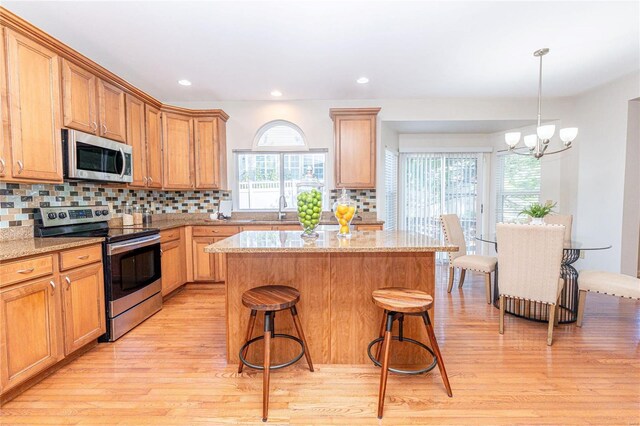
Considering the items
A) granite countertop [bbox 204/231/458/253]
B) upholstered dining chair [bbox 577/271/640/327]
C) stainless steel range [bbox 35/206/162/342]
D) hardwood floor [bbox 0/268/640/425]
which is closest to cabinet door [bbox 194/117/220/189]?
stainless steel range [bbox 35/206/162/342]

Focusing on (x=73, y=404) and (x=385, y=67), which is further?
(x=385, y=67)

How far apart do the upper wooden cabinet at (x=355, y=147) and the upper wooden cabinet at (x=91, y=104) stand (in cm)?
251

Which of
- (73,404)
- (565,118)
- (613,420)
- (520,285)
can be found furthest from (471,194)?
(73,404)

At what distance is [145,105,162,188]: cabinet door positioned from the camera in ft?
11.9

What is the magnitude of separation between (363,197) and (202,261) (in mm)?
2458

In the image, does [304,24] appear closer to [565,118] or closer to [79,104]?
[79,104]

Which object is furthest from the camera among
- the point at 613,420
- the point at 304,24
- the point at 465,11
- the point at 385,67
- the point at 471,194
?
the point at 471,194

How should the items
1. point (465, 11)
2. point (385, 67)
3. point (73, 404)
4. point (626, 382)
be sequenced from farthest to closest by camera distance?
point (385, 67)
point (465, 11)
point (626, 382)
point (73, 404)

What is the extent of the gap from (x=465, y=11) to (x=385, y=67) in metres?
1.08

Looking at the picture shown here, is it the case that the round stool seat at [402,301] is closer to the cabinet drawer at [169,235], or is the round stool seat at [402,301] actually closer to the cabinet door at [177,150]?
the cabinet drawer at [169,235]

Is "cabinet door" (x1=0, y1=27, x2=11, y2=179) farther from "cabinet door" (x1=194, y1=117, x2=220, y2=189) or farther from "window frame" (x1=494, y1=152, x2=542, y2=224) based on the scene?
"window frame" (x1=494, y1=152, x2=542, y2=224)

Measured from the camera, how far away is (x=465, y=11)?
227cm

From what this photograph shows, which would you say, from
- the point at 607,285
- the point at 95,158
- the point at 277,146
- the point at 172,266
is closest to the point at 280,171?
the point at 277,146

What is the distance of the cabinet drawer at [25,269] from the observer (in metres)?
1.70
